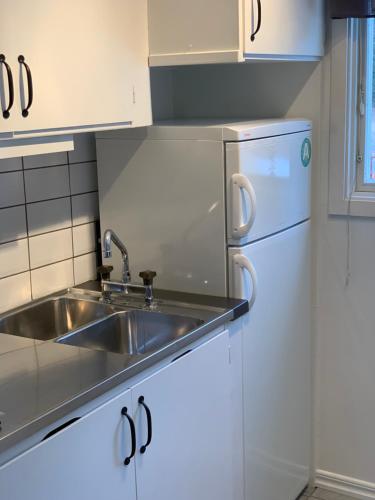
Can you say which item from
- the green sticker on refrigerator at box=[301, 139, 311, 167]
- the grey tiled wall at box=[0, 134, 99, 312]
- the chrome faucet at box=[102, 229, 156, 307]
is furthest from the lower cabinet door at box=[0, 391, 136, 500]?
the green sticker on refrigerator at box=[301, 139, 311, 167]

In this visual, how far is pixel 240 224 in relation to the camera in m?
2.28

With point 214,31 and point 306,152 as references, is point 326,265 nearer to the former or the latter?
point 306,152

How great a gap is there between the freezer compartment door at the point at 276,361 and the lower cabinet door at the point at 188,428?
0.64 ft

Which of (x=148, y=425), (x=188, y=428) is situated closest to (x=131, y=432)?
(x=148, y=425)

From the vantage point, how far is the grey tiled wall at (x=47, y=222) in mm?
2260

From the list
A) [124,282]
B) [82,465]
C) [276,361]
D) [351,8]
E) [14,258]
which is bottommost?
[276,361]

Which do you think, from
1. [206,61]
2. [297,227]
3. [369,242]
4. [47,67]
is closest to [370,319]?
[369,242]

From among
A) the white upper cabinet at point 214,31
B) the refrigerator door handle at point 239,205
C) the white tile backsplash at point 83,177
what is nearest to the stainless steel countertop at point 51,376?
the refrigerator door handle at point 239,205

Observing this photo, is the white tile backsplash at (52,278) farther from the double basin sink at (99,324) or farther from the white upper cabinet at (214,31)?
the white upper cabinet at (214,31)

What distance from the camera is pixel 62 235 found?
2486 millimetres

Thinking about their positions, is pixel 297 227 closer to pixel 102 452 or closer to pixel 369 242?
pixel 369 242

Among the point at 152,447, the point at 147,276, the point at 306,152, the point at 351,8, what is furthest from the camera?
the point at 306,152

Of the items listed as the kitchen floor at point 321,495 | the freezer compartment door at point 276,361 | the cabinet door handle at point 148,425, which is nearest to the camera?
the cabinet door handle at point 148,425

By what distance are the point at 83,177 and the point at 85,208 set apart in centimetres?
11
